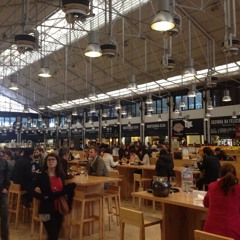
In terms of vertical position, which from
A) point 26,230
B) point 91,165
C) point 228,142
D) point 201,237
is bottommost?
point 26,230

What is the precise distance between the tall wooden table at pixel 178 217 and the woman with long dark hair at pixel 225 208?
1.81 feet

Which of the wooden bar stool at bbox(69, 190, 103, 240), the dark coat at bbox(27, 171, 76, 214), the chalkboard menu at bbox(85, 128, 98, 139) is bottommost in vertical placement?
the wooden bar stool at bbox(69, 190, 103, 240)

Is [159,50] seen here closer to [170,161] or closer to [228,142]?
[228,142]

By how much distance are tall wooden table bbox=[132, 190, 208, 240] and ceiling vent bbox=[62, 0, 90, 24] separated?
97.7 inches

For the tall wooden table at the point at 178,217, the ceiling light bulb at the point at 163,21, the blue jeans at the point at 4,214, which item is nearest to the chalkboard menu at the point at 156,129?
the tall wooden table at the point at 178,217

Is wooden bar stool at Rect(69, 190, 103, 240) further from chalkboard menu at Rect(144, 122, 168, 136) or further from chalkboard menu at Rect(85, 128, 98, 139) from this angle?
chalkboard menu at Rect(85, 128, 98, 139)

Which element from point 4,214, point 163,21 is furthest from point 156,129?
point 163,21

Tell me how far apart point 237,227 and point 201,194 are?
103 cm

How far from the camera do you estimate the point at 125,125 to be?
27172 millimetres

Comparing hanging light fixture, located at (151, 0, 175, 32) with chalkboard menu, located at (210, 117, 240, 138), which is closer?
hanging light fixture, located at (151, 0, 175, 32)

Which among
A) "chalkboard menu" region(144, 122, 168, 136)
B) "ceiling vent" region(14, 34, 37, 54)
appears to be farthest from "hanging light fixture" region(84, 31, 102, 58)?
"chalkboard menu" region(144, 122, 168, 136)

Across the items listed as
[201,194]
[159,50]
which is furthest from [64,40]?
[201,194]

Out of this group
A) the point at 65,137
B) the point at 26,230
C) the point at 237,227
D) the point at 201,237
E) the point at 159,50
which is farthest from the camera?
the point at 65,137

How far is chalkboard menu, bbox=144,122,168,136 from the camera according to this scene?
76.6 feet
